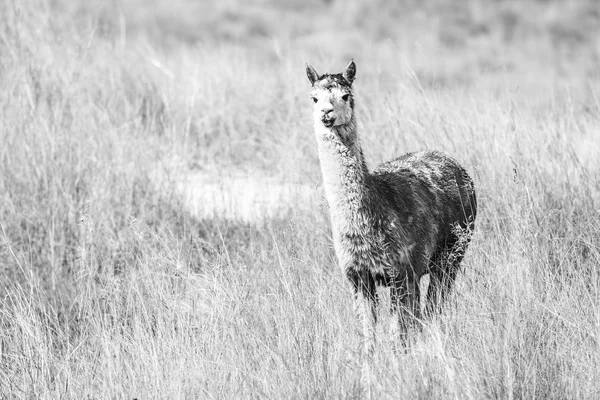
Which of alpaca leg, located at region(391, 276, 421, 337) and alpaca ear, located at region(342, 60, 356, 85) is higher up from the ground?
alpaca ear, located at region(342, 60, 356, 85)

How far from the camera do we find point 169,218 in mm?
7418

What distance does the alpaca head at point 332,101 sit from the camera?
17.0ft

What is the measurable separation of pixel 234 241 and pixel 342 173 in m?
1.79

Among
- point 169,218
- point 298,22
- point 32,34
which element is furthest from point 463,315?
point 298,22

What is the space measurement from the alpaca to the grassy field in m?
0.20

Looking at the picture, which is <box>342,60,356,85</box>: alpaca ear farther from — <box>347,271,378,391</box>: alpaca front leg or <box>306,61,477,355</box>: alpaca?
<box>347,271,378,391</box>: alpaca front leg

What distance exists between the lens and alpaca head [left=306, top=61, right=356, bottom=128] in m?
5.20

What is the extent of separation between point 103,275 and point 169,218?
1.19 metres

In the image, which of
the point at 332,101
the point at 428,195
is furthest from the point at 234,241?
the point at 332,101

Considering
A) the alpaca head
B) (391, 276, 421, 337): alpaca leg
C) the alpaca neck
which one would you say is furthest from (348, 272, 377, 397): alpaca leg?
the alpaca head

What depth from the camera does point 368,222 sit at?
5203 mm

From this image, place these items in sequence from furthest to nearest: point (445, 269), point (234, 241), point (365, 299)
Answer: point (234, 241) → point (445, 269) → point (365, 299)

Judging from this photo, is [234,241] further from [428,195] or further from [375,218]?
[375,218]

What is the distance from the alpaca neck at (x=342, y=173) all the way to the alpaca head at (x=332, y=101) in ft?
0.22
